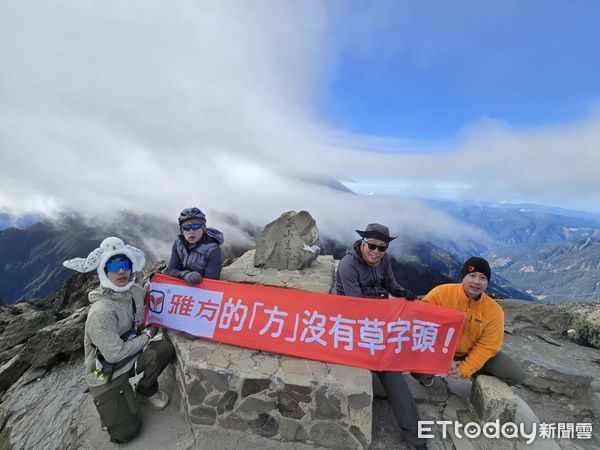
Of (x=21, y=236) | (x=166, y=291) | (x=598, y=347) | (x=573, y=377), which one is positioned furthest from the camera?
(x=21, y=236)

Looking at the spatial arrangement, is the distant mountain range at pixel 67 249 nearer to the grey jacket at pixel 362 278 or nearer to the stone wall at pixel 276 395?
the grey jacket at pixel 362 278

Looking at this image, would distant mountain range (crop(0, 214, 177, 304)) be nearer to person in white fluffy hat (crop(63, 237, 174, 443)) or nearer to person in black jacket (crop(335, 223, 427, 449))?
person in white fluffy hat (crop(63, 237, 174, 443))

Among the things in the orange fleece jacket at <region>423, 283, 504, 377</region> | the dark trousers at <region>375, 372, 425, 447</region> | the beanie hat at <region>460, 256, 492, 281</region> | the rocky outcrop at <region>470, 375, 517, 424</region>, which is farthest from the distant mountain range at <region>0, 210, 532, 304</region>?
the dark trousers at <region>375, 372, 425, 447</region>

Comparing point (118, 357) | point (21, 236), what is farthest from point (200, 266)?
point (21, 236)

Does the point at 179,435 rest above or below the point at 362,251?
below

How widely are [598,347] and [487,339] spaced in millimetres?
8906

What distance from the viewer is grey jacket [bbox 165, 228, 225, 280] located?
6.29m

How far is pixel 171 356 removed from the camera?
5.59 metres

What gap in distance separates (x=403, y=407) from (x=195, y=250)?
16.3 feet

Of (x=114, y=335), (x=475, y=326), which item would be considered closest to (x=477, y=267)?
(x=475, y=326)

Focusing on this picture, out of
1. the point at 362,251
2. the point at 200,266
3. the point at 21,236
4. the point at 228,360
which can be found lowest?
the point at 21,236

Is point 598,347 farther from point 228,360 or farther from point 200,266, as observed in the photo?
point 200,266

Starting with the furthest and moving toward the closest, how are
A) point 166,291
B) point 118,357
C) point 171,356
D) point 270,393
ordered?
point 166,291 < point 171,356 < point 270,393 < point 118,357

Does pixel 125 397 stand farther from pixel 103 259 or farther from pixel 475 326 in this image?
pixel 475 326
